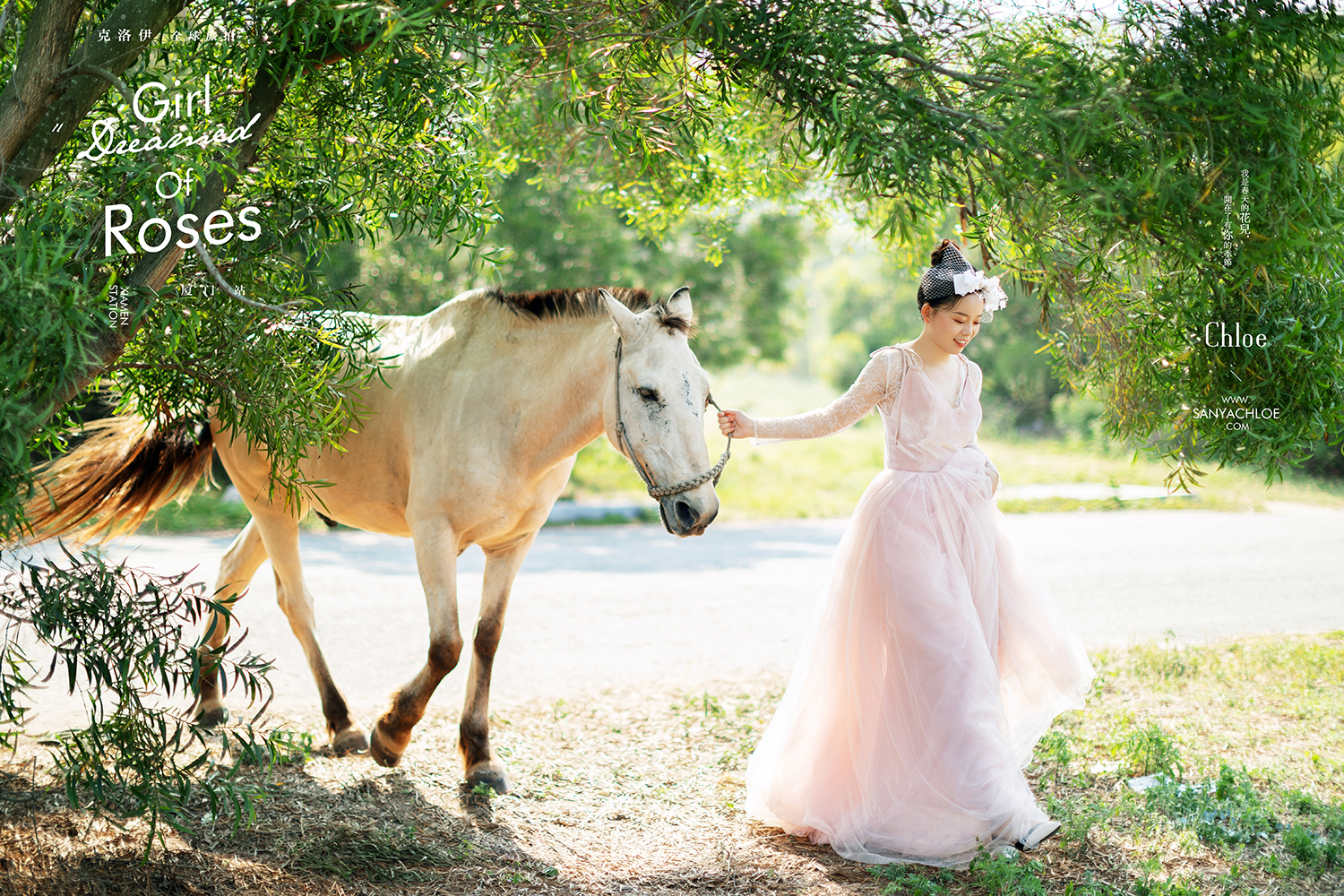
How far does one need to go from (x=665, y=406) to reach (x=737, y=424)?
1.15 ft

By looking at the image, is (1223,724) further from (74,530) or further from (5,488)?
(74,530)

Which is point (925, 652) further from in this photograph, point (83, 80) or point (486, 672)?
point (83, 80)

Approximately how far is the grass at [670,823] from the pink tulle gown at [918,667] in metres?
0.15

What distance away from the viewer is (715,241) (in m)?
5.13

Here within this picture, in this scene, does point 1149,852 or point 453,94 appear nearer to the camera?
point 453,94

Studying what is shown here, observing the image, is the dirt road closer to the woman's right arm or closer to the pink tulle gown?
the pink tulle gown

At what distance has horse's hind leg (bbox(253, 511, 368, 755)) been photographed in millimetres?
4379

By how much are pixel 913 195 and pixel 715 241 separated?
2599 millimetres

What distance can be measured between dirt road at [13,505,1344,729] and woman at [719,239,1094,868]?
2.37m

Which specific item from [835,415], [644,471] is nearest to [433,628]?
[644,471]

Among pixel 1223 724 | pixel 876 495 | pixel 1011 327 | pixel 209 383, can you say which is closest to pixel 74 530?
pixel 209 383

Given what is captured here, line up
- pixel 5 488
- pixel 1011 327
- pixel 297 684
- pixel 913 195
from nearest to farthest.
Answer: pixel 5 488 < pixel 913 195 < pixel 297 684 < pixel 1011 327

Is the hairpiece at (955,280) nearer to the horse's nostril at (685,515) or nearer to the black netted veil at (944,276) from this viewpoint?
the black netted veil at (944,276)

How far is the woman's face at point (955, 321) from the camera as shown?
11.1ft
